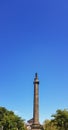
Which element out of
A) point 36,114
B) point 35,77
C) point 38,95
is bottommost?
point 36,114

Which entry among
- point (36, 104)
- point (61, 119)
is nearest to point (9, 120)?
point (61, 119)

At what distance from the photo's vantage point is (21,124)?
79438 millimetres

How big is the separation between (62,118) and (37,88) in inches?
412

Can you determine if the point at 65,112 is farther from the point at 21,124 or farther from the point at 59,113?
the point at 21,124

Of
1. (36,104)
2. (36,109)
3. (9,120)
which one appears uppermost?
(9,120)

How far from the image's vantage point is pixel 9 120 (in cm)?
7031

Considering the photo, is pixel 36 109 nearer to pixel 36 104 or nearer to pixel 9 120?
pixel 36 104

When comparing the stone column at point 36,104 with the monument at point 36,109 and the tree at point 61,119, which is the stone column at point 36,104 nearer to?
the monument at point 36,109

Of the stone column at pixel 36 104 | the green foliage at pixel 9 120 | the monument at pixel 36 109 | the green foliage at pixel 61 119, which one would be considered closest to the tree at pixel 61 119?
the green foliage at pixel 61 119

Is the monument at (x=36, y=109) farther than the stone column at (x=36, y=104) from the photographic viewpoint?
No

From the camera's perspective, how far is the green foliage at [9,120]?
6894 centimetres

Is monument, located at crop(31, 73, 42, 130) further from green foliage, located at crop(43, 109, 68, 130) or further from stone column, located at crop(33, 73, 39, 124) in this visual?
green foliage, located at crop(43, 109, 68, 130)

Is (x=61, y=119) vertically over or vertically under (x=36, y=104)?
under

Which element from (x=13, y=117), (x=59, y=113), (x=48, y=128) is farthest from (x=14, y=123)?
(x=59, y=113)
